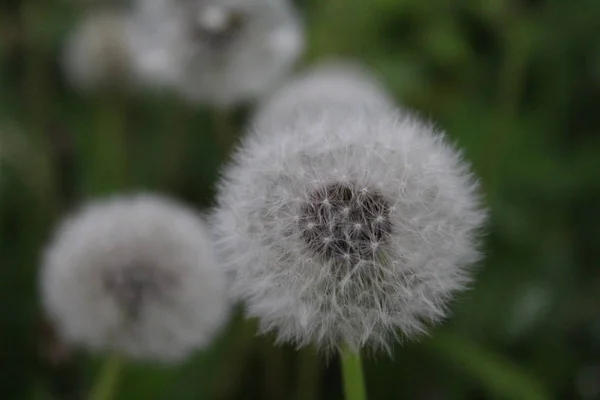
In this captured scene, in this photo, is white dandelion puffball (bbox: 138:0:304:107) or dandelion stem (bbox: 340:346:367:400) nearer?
dandelion stem (bbox: 340:346:367:400)

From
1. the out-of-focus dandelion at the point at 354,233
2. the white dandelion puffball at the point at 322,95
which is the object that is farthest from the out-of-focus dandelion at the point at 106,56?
the out-of-focus dandelion at the point at 354,233

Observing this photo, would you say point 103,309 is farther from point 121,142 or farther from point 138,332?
point 121,142

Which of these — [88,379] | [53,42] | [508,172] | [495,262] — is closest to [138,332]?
[88,379]

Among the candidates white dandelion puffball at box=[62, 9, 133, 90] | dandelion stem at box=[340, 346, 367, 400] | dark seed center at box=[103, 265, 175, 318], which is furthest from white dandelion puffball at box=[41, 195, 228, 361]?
white dandelion puffball at box=[62, 9, 133, 90]

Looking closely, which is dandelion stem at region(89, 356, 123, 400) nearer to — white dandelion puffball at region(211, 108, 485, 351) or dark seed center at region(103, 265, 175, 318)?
dark seed center at region(103, 265, 175, 318)

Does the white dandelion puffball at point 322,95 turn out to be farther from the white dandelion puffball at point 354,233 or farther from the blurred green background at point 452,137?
the white dandelion puffball at point 354,233

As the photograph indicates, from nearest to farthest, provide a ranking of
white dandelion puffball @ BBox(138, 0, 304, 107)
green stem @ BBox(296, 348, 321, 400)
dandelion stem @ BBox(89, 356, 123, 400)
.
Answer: dandelion stem @ BBox(89, 356, 123, 400)
green stem @ BBox(296, 348, 321, 400)
white dandelion puffball @ BBox(138, 0, 304, 107)

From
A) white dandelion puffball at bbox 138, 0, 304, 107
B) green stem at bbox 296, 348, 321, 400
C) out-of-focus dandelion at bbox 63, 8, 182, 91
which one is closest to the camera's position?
green stem at bbox 296, 348, 321, 400
